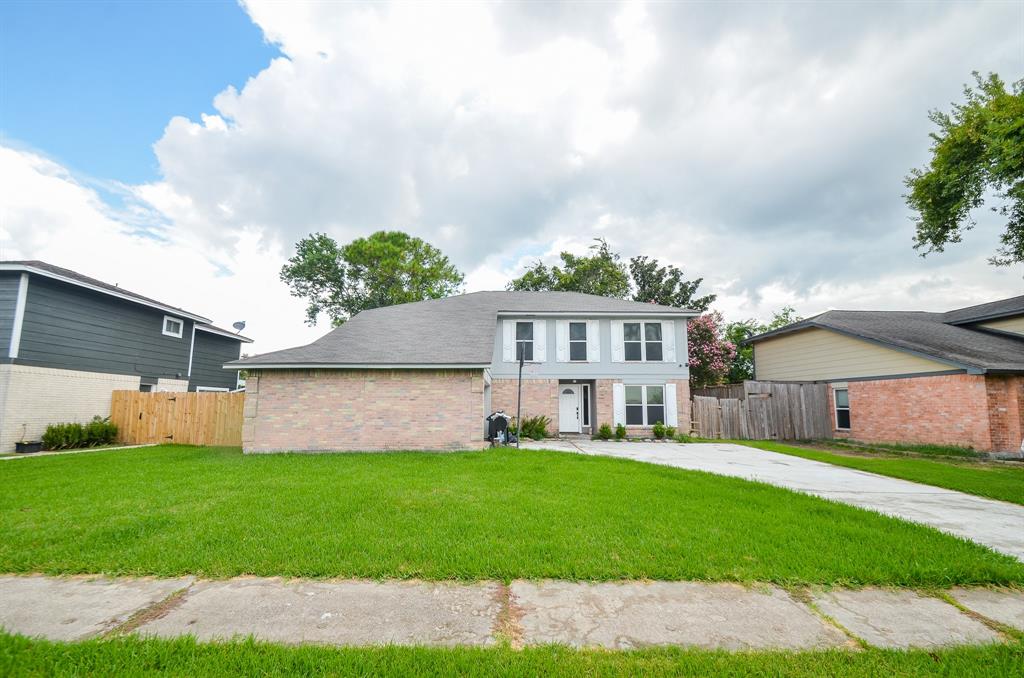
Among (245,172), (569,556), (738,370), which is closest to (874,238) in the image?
(738,370)

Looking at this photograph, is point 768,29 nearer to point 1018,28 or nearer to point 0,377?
point 1018,28

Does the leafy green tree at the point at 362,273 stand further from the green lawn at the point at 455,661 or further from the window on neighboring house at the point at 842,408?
the green lawn at the point at 455,661

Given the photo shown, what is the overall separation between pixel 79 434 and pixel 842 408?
26020 mm

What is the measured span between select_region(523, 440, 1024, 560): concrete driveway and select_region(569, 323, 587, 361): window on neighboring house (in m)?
5.14

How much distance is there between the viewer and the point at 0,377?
11.2 meters

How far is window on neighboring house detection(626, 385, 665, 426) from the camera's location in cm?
1600

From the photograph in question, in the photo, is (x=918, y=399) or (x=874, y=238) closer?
(x=918, y=399)

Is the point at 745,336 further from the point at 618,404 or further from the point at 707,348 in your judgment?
the point at 618,404

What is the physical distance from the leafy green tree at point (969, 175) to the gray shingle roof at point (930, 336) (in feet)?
9.79

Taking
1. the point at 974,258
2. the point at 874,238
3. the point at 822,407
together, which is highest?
the point at 874,238

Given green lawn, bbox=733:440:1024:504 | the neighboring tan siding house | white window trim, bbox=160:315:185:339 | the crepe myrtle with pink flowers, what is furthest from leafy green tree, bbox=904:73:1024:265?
white window trim, bbox=160:315:185:339

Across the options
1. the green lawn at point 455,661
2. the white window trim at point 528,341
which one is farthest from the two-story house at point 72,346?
the green lawn at point 455,661

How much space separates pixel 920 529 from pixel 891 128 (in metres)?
13.5

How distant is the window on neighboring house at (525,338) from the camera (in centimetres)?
1651
